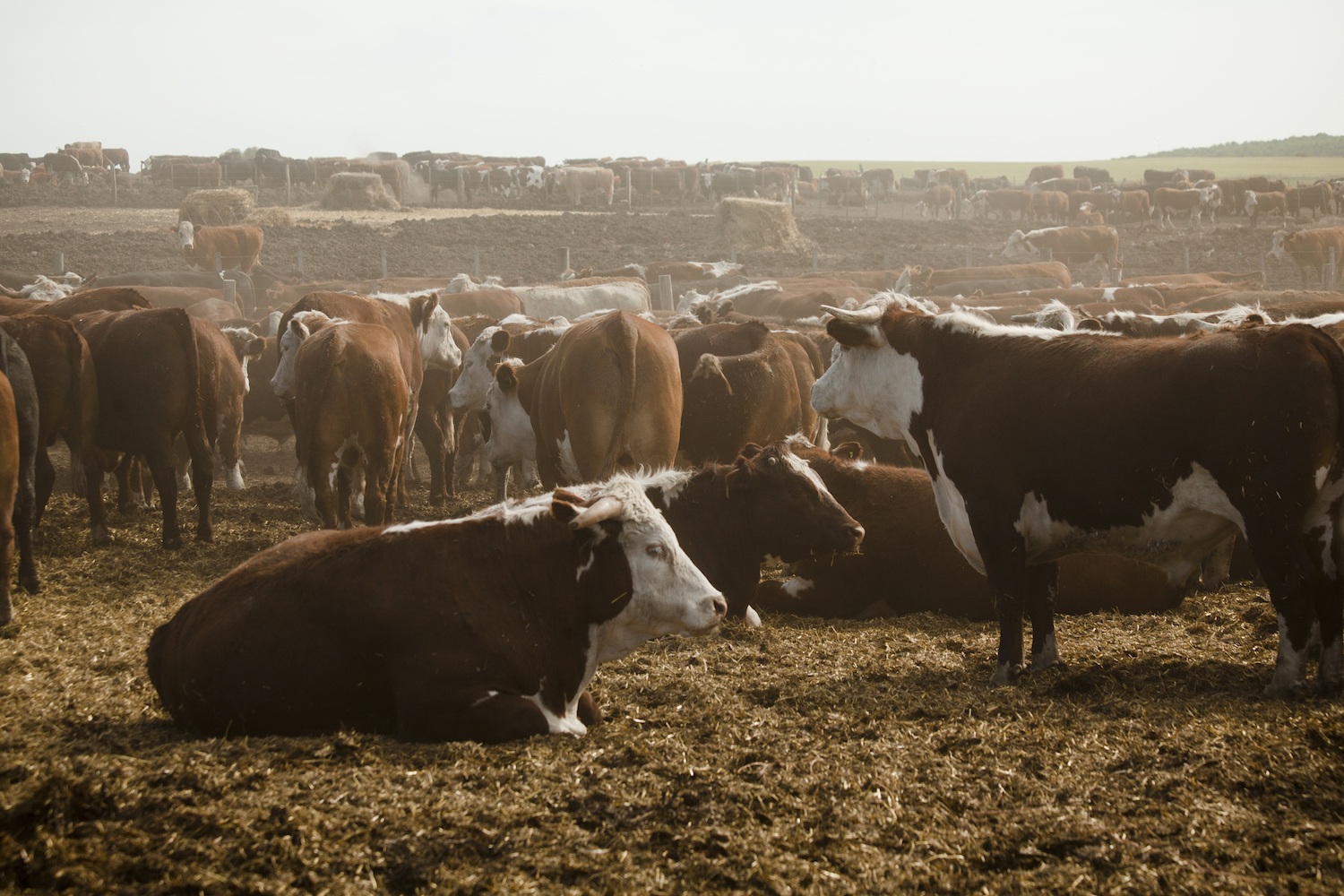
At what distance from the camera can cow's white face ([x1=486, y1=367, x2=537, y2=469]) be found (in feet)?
36.2

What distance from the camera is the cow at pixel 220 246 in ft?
104

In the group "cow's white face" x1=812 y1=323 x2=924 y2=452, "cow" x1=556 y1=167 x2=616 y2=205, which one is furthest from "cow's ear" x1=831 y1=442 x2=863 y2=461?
"cow" x1=556 y1=167 x2=616 y2=205

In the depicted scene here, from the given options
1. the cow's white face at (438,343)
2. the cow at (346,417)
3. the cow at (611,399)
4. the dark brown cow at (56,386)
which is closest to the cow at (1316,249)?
the cow's white face at (438,343)

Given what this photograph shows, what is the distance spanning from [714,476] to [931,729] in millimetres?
2675

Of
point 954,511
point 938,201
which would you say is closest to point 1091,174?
point 938,201

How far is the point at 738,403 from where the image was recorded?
33.0 ft

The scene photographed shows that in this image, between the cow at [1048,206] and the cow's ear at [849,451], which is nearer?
the cow's ear at [849,451]

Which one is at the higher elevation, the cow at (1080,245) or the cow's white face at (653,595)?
the cow at (1080,245)

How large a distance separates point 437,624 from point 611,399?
417cm

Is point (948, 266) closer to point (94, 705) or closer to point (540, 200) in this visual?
point (540, 200)

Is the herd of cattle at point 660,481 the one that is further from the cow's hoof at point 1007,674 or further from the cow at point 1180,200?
the cow at point 1180,200

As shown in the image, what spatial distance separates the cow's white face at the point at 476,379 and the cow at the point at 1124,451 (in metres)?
5.97

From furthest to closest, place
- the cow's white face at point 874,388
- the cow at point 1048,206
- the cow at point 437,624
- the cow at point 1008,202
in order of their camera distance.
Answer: the cow at point 1008,202
the cow at point 1048,206
the cow's white face at point 874,388
the cow at point 437,624

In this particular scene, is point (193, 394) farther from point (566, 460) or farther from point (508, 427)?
point (566, 460)
